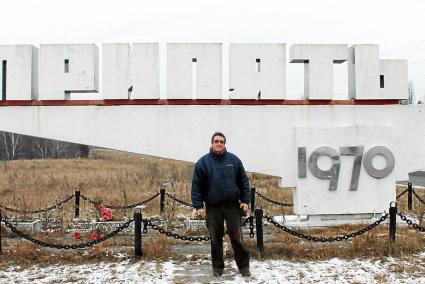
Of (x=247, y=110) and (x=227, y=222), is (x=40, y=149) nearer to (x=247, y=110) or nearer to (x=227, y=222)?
(x=247, y=110)

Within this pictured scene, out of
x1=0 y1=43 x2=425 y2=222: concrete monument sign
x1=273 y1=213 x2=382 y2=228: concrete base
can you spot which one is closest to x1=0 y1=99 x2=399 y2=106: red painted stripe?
x1=0 y1=43 x2=425 y2=222: concrete monument sign

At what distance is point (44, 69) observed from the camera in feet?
28.8

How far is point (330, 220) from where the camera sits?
30.2 ft

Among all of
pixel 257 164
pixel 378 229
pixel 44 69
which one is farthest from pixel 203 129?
pixel 378 229

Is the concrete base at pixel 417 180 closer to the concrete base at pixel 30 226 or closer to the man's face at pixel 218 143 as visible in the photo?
the concrete base at pixel 30 226

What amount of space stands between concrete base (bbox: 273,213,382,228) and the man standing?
342 cm

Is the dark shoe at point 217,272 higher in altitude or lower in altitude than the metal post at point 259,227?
lower

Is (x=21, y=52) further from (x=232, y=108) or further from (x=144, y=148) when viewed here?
(x=232, y=108)

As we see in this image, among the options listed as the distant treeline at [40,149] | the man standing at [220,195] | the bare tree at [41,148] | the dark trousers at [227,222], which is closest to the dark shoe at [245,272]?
the man standing at [220,195]

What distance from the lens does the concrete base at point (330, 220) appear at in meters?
9.11

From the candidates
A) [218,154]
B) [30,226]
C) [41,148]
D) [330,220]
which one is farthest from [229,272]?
[41,148]

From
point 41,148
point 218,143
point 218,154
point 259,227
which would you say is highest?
point 218,143

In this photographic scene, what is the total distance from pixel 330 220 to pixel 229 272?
3.74 meters

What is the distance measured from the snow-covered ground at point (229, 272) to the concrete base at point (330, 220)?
A: 2.44 metres
